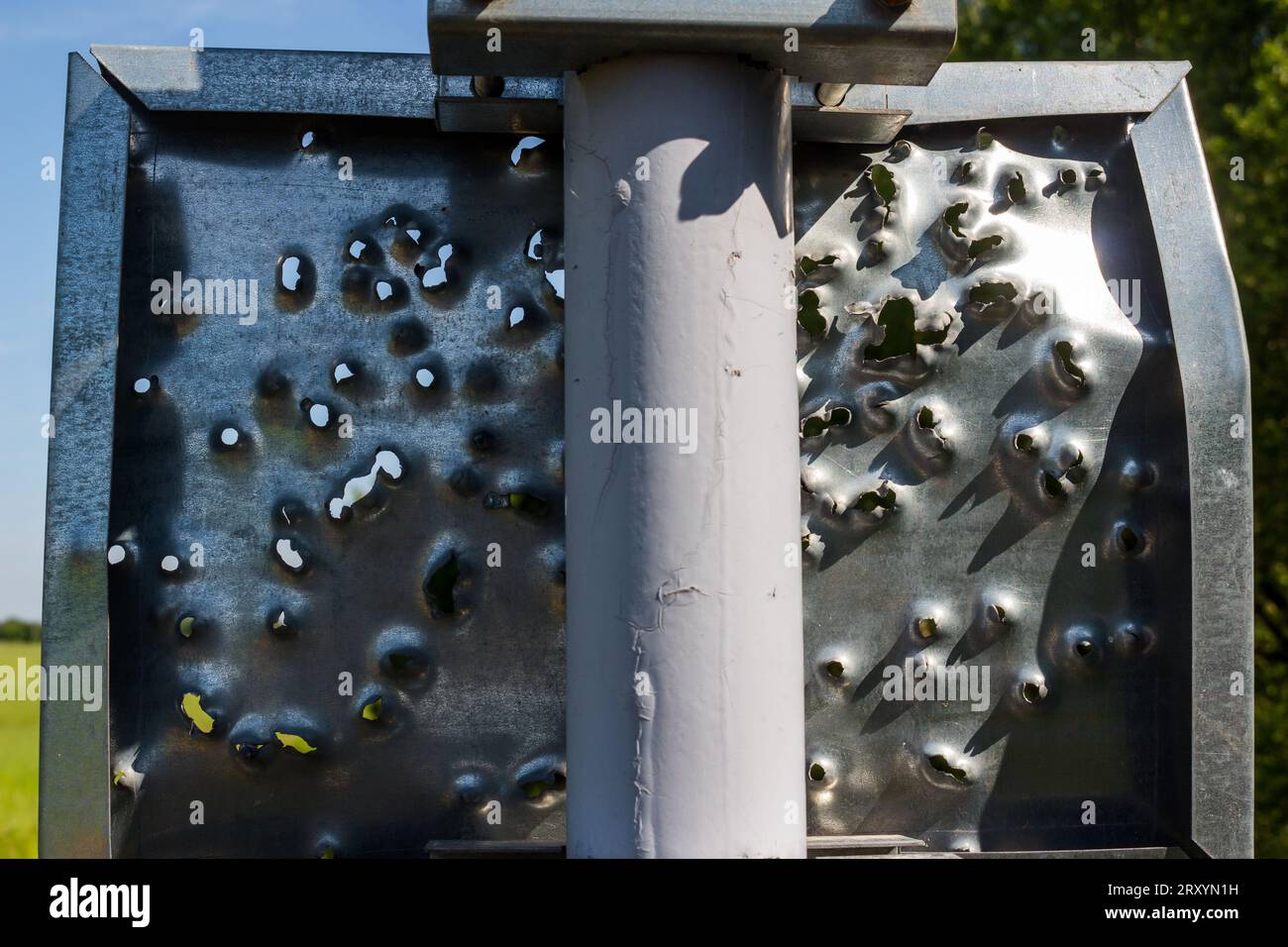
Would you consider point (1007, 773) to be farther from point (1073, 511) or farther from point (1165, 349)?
point (1165, 349)

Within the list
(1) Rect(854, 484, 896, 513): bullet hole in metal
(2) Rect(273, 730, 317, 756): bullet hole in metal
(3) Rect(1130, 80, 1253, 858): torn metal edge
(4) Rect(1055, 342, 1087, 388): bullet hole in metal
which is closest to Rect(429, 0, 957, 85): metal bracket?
(4) Rect(1055, 342, 1087, 388): bullet hole in metal

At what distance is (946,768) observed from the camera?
224 inches

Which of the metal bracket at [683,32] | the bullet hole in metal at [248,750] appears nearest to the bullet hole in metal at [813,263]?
the metal bracket at [683,32]

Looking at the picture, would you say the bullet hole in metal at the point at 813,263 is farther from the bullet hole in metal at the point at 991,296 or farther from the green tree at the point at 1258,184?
the green tree at the point at 1258,184

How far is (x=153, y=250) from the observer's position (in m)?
5.61

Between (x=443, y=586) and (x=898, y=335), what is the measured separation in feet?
7.62

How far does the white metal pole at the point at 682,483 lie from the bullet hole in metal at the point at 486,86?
45.9 inches

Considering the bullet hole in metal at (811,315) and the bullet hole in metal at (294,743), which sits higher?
the bullet hole in metal at (811,315)

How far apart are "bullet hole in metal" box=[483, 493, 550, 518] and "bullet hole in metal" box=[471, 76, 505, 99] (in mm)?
1705

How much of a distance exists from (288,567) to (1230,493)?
4.11m

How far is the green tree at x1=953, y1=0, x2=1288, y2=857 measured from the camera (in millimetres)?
13539

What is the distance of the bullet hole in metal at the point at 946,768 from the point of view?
5.70 meters
